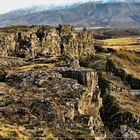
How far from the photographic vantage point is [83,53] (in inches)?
5620

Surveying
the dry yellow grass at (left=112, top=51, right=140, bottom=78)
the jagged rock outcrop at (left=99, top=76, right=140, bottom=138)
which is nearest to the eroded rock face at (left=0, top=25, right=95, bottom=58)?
the dry yellow grass at (left=112, top=51, right=140, bottom=78)

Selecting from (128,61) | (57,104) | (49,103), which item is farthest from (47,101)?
(128,61)

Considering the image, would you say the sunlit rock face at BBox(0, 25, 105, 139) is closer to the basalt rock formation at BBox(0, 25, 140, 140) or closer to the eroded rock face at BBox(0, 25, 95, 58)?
the basalt rock formation at BBox(0, 25, 140, 140)

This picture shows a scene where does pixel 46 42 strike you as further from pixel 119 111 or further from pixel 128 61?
pixel 119 111

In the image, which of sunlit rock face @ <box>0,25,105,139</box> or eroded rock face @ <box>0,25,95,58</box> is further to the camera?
eroded rock face @ <box>0,25,95,58</box>

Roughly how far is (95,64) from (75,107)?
8058 cm

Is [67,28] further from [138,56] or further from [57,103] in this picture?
[57,103]

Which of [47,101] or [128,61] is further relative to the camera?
[128,61]

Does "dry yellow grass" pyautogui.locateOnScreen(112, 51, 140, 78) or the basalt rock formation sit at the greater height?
the basalt rock formation

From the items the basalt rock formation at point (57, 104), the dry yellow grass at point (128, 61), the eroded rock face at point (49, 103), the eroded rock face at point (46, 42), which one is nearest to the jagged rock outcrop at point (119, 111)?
the basalt rock formation at point (57, 104)

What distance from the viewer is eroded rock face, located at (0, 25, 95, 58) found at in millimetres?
105688

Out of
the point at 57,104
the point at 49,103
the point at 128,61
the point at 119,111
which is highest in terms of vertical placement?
the point at 49,103

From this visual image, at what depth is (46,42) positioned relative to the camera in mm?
120562

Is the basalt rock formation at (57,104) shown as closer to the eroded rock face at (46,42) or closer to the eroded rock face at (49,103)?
the eroded rock face at (49,103)
